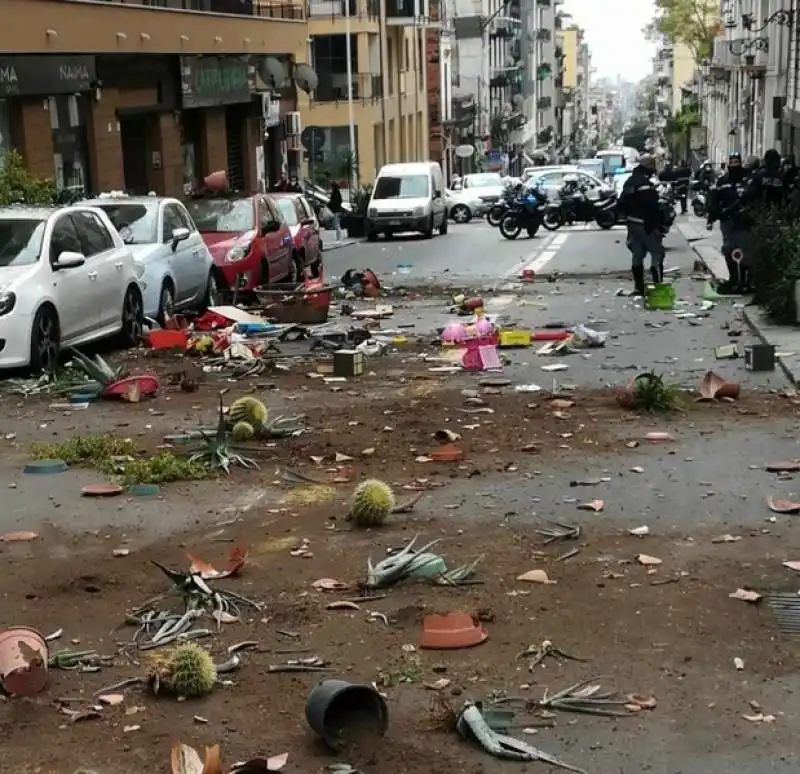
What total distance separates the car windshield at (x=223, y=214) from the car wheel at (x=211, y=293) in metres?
1.69

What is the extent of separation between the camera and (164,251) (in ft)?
59.6

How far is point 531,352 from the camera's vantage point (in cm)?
1490

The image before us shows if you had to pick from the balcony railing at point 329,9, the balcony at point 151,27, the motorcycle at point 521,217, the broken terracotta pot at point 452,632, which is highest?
the balcony railing at point 329,9

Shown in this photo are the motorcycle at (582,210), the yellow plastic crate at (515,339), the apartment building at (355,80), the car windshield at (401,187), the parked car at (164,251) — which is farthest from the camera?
the apartment building at (355,80)

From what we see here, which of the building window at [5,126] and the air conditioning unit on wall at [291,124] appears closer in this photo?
the building window at [5,126]

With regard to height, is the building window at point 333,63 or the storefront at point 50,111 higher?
the building window at point 333,63

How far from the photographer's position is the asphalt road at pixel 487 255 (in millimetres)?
27234

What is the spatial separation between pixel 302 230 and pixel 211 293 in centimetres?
523

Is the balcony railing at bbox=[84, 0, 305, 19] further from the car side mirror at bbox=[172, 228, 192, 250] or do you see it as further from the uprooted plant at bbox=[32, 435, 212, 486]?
the uprooted plant at bbox=[32, 435, 212, 486]

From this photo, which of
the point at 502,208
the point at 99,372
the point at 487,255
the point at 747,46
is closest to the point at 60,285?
the point at 99,372

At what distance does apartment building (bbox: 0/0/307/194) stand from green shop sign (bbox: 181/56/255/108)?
0.04m

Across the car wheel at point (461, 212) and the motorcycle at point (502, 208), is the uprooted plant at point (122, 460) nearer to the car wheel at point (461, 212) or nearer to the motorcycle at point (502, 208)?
the motorcycle at point (502, 208)

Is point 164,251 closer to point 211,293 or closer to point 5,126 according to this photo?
point 211,293

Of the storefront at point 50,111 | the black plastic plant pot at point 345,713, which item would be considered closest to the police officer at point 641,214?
the storefront at point 50,111
